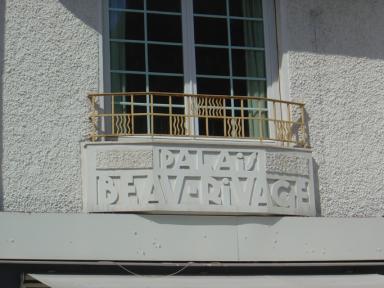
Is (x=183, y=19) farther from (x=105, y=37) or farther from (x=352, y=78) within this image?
(x=352, y=78)

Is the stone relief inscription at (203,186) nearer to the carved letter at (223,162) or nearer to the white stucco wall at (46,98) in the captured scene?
the carved letter at (223,162)

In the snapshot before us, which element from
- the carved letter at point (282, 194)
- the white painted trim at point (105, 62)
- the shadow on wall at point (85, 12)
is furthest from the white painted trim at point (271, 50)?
the shadow on wall at point (85, 12)

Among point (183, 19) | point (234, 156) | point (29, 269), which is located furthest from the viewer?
point (183, 19)

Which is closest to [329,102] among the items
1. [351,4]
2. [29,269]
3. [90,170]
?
[351,4]

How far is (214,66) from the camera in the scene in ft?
37.2

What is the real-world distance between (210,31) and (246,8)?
0.56 meters

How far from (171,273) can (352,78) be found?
3.11 m

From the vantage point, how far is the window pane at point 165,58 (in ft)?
36.6

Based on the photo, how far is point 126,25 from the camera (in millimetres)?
11211

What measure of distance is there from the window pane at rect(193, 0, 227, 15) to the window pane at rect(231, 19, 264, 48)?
19 centimetres

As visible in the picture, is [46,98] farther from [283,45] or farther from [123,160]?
[283,45]

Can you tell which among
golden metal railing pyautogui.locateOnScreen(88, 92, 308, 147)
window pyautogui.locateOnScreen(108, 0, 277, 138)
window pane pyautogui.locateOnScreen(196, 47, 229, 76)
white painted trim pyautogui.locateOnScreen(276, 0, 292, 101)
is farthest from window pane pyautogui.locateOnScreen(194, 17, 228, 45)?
golden metal railing pyautogui.locateOnScreen(88, 92, 308, 147)

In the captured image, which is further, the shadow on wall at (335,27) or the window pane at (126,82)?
the shadow on wall at (335,27)

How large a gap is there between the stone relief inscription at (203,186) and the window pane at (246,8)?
182cm
